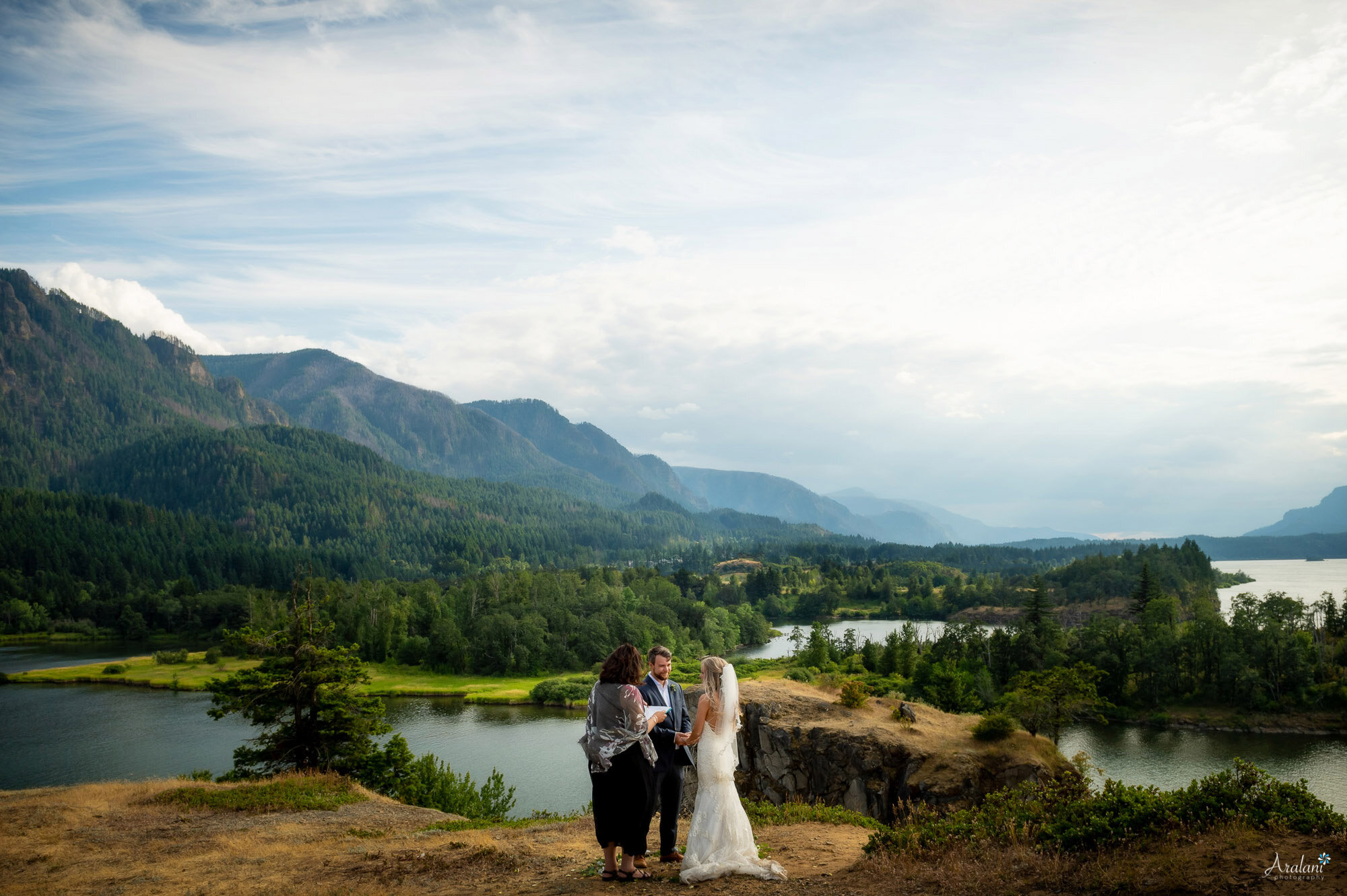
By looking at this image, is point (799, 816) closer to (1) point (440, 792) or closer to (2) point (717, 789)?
(2) point (717, 789)

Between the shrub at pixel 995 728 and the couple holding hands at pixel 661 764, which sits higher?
the couple holding hands at pixel 661 764

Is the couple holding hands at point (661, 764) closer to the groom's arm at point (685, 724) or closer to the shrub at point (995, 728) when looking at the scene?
the groom's arm at point (685, 724)

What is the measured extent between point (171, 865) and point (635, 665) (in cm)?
1085

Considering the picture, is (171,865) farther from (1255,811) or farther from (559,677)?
(559,677)

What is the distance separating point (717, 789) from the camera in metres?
9.80

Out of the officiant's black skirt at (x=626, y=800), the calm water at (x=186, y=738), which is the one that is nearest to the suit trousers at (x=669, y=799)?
the officiant's black skirt at (x=626, y=800)

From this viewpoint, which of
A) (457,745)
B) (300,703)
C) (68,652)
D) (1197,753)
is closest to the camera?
(300,703)

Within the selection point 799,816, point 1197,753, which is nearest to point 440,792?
point 799,816

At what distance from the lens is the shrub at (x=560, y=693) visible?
72.6 meters

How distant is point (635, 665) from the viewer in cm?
959

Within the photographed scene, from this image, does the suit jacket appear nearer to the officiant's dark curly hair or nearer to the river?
the officiant's dark curly hair

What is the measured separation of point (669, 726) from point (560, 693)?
6803 centimetres

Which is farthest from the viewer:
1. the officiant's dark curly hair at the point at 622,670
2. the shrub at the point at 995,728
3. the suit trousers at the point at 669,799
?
the shrub at the point at 995,728

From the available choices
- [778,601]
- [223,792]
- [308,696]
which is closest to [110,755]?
[308,696]
